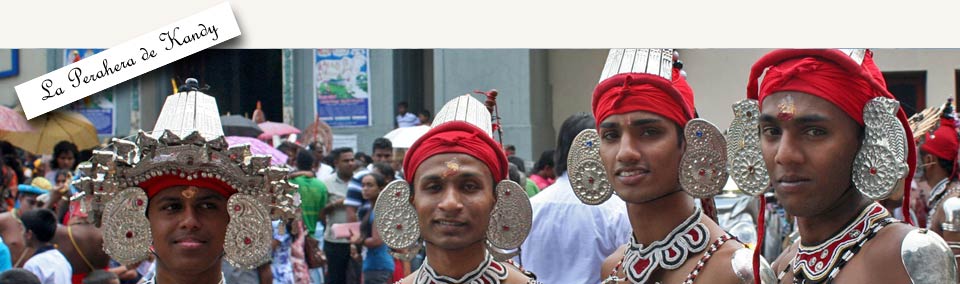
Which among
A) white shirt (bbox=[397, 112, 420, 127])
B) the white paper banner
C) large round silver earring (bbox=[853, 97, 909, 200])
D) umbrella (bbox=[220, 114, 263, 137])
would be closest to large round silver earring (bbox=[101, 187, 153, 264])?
the white paper banner

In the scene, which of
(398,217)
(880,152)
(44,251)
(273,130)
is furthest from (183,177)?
(273,130)

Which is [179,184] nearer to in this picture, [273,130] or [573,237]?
[573,237]

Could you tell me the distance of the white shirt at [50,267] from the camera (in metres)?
7.30

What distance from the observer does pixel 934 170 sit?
7.61 m

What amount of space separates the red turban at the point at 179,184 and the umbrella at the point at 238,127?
6.33m

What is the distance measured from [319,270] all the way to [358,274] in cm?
32

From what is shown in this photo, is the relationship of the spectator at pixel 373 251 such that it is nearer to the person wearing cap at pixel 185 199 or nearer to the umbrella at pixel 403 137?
the umbrella at pixel 403 137

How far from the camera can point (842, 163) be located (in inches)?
139

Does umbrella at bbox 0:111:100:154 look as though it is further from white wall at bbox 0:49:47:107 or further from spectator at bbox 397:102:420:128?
spectator at bbox 397:102:420:128

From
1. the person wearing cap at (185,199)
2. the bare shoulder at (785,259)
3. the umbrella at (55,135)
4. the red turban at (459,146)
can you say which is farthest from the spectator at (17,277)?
the umbrella at (55,135)

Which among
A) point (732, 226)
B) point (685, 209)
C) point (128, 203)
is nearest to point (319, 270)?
point (732, 226)

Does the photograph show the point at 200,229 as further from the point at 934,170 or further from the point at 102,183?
the point at 934,170

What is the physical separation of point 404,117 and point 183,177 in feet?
35.0
